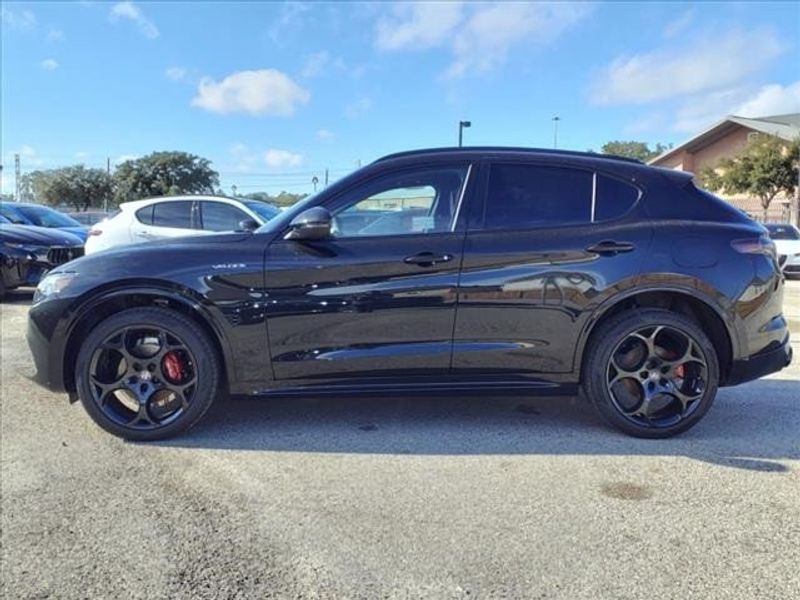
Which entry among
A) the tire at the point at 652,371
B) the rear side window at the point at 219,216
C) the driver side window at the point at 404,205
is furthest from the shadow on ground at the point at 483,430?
the rear side window at the point at 219,216

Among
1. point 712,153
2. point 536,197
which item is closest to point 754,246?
point 536,197

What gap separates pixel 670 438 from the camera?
375 centimetres

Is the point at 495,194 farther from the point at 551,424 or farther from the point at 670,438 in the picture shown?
the point at 670,438

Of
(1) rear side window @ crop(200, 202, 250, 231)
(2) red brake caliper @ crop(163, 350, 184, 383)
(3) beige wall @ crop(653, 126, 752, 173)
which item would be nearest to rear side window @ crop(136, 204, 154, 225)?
(1) rear side window @ crop(200, 202, 250, 231)

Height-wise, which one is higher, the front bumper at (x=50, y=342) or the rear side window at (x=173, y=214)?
the rear side window at (x=173, y=214)

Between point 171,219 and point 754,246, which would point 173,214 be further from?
point 754,246

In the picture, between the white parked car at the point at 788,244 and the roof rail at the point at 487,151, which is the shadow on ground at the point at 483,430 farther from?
the white parked car at the point at 788,244

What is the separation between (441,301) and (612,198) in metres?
1.22

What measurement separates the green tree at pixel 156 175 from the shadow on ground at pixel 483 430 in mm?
54013

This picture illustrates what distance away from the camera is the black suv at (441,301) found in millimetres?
3598

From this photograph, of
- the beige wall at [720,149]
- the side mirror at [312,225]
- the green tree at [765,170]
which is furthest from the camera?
the beige wall at [720,149]

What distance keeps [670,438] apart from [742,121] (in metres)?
36.7

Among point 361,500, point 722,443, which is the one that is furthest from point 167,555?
point 722,443

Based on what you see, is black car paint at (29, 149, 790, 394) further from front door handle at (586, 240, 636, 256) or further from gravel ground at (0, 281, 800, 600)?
gravel ground at (0, 281, 800, 600)
